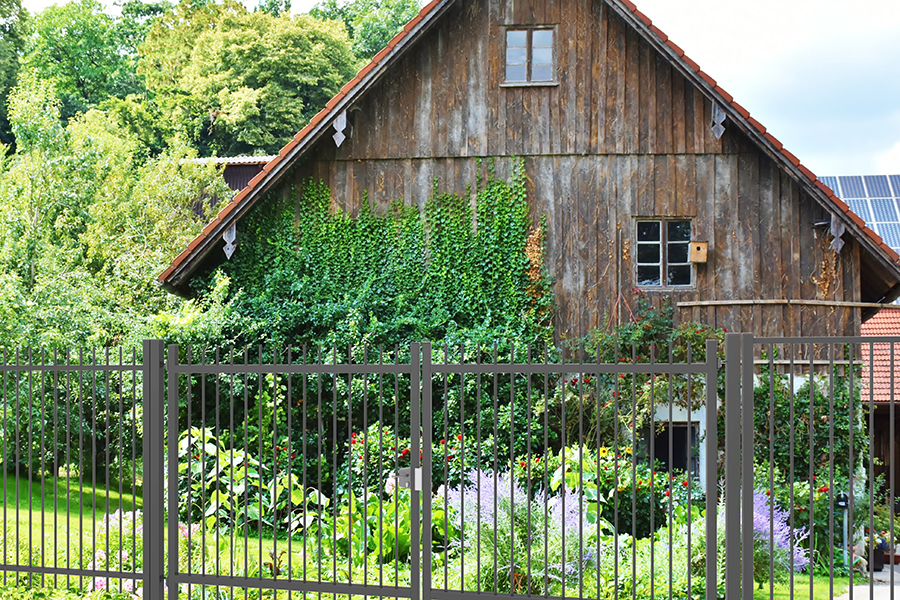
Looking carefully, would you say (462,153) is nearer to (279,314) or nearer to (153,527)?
(279,314)

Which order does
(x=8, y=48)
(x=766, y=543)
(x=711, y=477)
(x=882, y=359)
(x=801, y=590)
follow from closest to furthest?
(x=711, y=477)
(x=766, y=543)
(x=801, y=590)
(x=882, y=359)
(x=8, y=48)

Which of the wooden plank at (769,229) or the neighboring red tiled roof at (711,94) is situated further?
the wooden plank at (769,229)

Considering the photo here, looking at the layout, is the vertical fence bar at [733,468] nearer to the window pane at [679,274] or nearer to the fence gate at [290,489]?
the fence gate at [290,489]

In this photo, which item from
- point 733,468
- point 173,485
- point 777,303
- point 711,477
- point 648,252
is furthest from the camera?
point 648,252

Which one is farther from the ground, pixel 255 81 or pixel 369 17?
pixel 369 17

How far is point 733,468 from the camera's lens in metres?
5.68

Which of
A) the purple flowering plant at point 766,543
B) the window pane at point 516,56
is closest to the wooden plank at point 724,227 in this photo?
the window pane at point 516,56

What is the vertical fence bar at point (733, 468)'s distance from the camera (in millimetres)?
5621

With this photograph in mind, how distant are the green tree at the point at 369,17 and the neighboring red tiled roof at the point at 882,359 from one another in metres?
23.4

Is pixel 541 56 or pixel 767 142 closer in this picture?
pixel 767 142

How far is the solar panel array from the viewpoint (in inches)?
923

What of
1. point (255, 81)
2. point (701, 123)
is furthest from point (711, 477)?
point (255, 81)

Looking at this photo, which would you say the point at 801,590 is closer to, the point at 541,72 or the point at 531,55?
the point at 541,72

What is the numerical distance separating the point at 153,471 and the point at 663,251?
8.91m
